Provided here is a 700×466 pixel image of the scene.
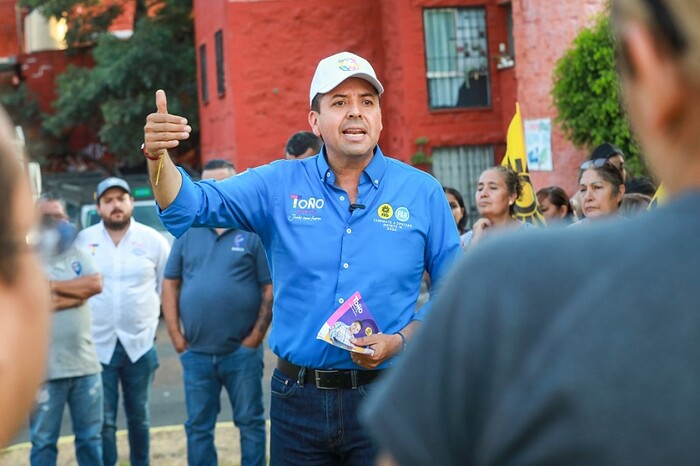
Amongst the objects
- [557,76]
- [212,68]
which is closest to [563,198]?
[557,76]

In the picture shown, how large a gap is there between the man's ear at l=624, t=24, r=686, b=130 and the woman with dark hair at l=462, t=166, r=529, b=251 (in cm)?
593

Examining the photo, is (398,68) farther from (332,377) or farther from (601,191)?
(332,377)

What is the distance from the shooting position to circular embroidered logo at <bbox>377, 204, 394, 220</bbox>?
4.54m

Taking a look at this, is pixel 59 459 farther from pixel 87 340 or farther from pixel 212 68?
pixel 212 68

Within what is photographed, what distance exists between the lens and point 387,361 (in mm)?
4438

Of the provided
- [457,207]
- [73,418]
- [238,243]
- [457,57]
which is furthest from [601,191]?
[457,57]

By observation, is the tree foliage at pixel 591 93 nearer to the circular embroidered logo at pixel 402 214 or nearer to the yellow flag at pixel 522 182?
the yellow flag at pixel 522 182

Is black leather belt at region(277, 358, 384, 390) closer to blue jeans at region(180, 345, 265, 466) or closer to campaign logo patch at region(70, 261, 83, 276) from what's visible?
blue jeans at region(180, 345, 265, 466)

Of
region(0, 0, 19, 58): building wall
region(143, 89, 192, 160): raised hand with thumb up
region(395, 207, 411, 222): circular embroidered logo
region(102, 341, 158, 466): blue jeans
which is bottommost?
region(102, 341, 158, 466): blue jeans

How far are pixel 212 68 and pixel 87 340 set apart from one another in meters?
20.3

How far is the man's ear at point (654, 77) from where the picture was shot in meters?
1.41

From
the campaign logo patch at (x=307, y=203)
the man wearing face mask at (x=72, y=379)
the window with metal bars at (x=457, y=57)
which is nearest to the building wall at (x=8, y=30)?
the window with metal bars at (x=457, y=57)

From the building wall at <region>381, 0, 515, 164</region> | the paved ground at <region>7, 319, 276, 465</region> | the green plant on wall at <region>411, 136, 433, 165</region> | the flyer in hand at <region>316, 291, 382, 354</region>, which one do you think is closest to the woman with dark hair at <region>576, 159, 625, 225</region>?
the paved ground at <region>7, 319, 276, 465</region>

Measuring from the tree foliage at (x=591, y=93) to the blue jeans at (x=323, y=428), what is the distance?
41.9 ft
